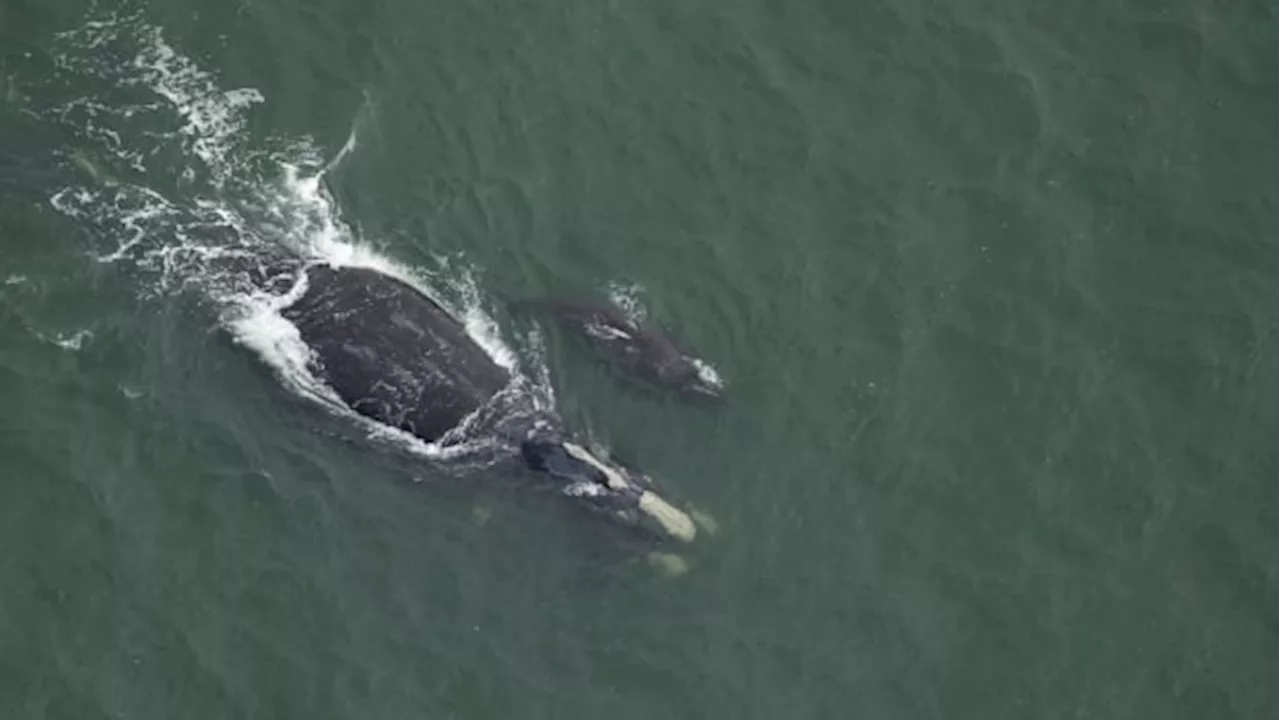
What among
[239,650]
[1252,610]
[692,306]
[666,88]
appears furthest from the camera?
[666,88]

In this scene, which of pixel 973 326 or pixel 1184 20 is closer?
pixel 973 326

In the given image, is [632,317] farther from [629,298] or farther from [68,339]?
[68,339]

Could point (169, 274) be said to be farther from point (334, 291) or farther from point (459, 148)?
point (459, 148)

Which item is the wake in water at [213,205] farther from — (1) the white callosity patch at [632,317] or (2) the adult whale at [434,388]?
(1) the white callosity patch at [632,317]

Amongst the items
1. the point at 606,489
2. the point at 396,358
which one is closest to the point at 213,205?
the point at 396,358

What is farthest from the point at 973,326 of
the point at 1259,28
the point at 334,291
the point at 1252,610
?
the point at 334,291

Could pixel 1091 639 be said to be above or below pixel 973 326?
below
